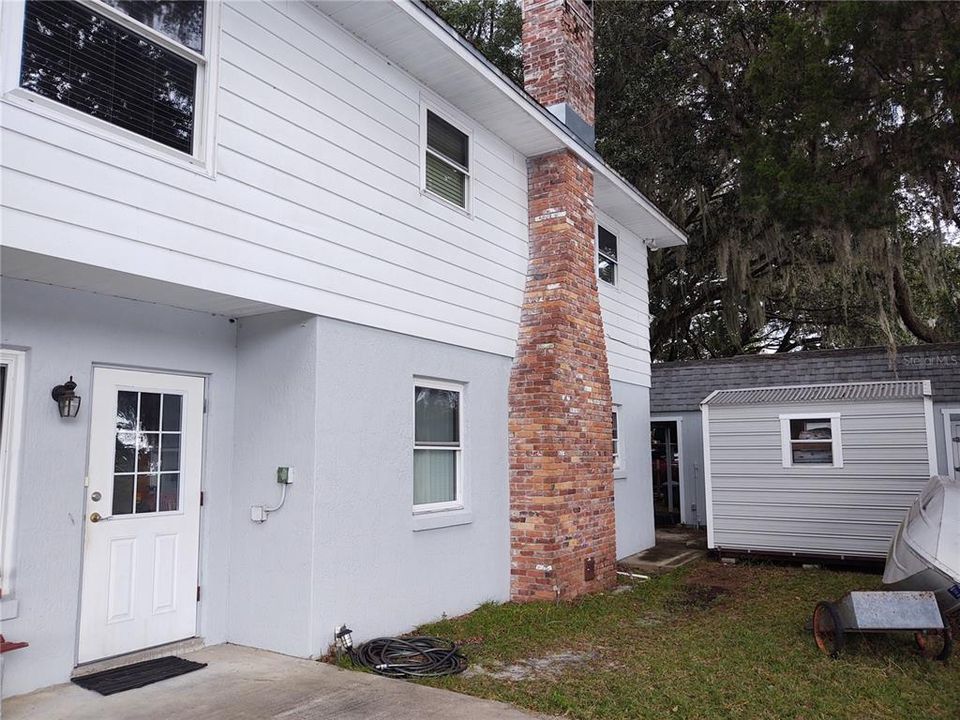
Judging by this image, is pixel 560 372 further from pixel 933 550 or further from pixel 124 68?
pixel 124 68

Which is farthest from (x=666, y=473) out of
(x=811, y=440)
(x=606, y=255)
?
(x=606, y=255)

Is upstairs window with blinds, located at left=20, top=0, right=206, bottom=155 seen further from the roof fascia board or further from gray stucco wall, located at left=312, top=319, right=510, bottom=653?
gray stucco wall, located at left=312, top=319, right=510, bottom=653

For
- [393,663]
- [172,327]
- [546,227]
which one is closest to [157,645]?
[393,663]

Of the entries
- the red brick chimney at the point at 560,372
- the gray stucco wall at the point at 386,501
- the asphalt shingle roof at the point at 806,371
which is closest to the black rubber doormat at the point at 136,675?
the gray stucco wall at the point at 386,501

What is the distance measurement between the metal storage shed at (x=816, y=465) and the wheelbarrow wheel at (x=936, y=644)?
2.94 meters

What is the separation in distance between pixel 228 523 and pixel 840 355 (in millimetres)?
11278

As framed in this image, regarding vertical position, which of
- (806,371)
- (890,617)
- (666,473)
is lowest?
(890,617)

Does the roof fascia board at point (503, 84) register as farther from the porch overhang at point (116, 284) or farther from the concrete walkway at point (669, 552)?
the concrete walkway at point (669, 552)

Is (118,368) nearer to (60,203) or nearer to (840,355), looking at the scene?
(60,203)

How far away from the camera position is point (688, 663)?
218 inches

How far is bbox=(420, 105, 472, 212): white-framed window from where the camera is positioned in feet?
22.5

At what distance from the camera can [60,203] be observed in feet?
13.0

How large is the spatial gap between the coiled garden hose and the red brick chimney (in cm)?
197

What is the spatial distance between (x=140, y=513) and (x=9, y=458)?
1.00 m
